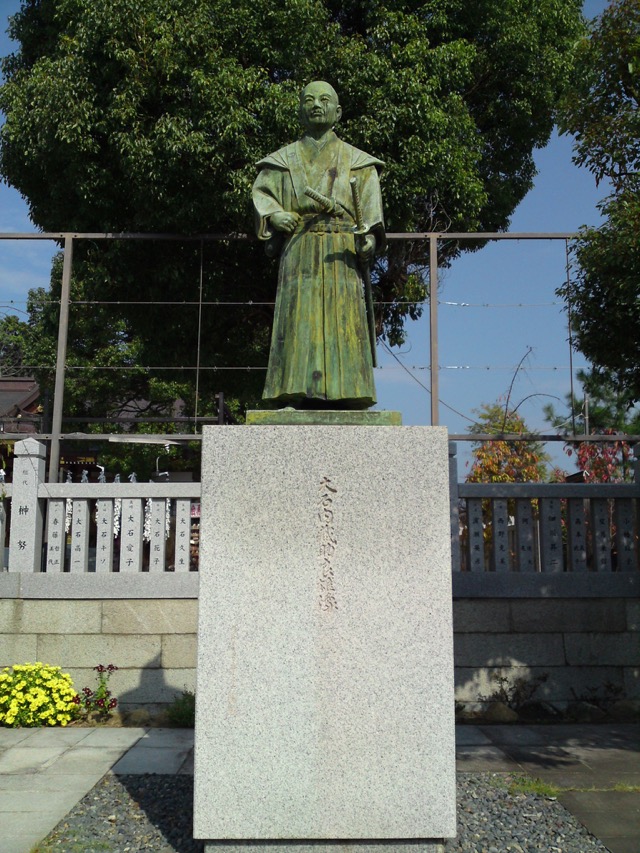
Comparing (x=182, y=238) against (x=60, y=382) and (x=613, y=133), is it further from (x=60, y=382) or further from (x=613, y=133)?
(x=613, y=133)

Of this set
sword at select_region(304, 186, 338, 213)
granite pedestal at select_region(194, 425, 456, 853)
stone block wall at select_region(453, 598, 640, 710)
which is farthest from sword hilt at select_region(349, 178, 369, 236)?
stone block wall at select_region(453, 598, 640, 710)

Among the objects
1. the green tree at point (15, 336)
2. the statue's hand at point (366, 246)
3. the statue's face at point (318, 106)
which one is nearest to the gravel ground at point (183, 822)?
the statue's hand at point (366, 246)

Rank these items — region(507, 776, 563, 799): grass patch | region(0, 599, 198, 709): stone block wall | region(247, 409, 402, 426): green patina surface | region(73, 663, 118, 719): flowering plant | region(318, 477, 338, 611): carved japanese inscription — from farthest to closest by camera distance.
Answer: region(0, 599, 198, 709): stone block wall < region(73, 663, 118, 719): flowering plant < region(507, 776, 563, 799): grass patch < region(247, 409, 402, 426): green patina surface < region(318, 477, 338, 611): carved japanese inscription

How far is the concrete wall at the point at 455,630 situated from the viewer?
7.28 metres

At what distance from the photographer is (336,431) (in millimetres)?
4012

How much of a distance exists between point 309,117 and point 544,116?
10.0 metres

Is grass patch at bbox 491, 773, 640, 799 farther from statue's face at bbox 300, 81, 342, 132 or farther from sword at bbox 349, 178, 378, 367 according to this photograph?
statue's face at bbox 300, 81, 342, 132

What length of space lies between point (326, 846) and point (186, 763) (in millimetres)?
2143

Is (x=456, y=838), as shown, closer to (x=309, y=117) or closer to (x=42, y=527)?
(x=309, y=117)

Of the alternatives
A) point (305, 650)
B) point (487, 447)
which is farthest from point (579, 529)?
point (487, 447)

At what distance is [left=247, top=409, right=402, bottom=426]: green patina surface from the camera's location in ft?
13.9

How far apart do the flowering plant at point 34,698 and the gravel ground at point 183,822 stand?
191 cm

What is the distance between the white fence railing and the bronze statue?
331cm

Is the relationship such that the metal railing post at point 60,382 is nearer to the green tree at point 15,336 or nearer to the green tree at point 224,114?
the green tree at point 224,114
